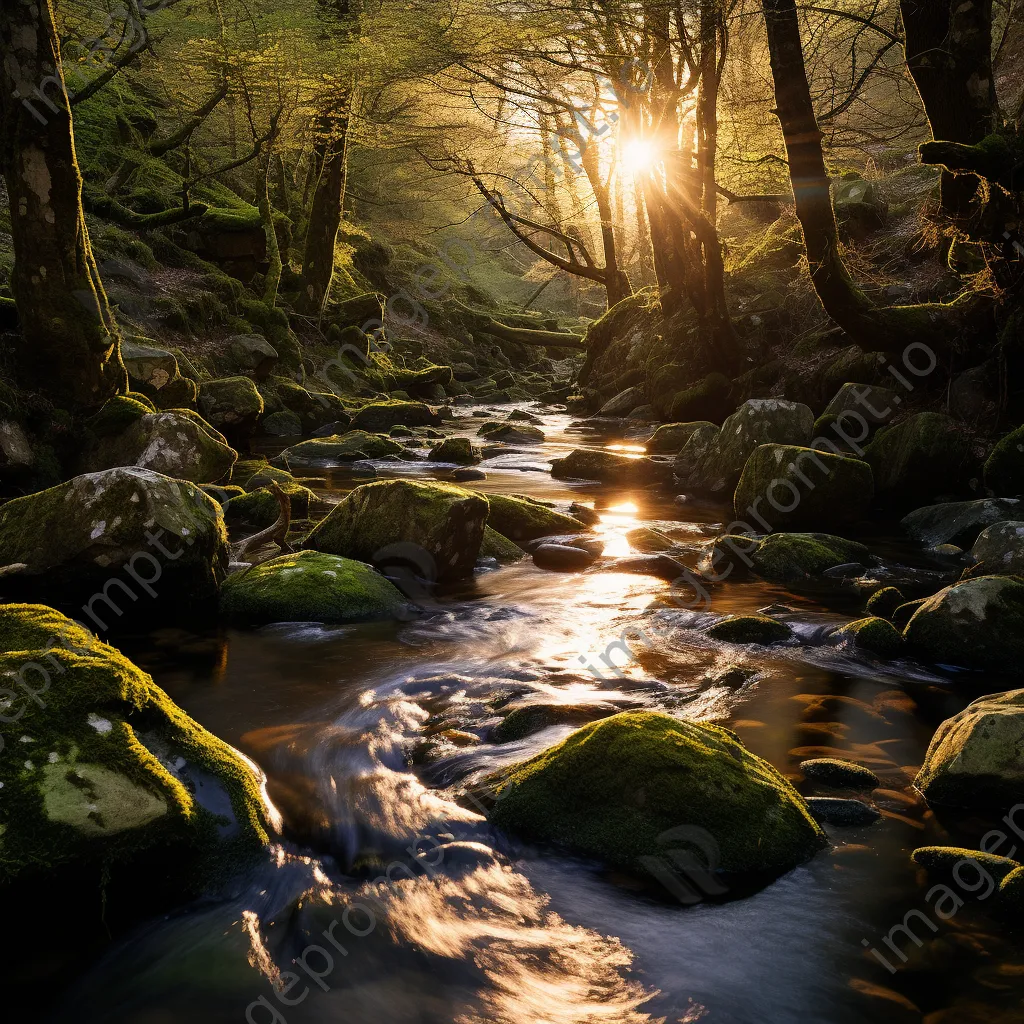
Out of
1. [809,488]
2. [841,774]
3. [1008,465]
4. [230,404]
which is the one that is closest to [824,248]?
[809,488]

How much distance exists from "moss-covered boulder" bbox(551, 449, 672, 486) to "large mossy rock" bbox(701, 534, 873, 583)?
15.2 feet

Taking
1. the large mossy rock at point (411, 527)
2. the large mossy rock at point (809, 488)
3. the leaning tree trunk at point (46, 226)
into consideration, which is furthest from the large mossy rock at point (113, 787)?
the large mossy rock at point (809, 488)

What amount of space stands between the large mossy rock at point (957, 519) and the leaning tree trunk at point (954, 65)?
10.8 feet

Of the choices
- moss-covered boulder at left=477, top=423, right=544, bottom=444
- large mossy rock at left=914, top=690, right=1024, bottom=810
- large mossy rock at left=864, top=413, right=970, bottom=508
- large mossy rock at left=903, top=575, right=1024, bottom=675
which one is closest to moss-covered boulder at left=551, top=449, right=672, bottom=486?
large mossy rock at left=864, top=413, right=970, bottom=508

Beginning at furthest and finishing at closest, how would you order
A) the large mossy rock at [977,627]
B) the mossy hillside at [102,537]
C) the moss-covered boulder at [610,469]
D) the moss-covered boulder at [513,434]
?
the moss-covered boulder at [513,434] → the moss-covered boulder at [610,469] → the mossy hillside at [102,537] → the large mossy rock at [977,627]

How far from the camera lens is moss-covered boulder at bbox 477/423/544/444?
1728cm

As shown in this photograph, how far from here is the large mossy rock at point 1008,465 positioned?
8.56 m

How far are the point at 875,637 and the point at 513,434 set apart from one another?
40.7 ft

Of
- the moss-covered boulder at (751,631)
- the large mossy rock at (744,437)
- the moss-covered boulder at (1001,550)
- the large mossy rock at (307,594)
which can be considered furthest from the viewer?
the large mossy rock at (744,437)

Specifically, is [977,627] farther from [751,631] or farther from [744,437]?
[744,437]

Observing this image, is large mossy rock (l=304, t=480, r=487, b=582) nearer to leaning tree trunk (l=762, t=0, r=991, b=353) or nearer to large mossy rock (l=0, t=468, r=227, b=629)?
large mossy rock (l=0, t=468, r=227, b=629)

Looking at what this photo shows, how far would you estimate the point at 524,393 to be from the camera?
30875mm

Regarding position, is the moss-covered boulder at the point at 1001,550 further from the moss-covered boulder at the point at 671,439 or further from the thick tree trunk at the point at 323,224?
the thick tree trunk at the point at 323,224

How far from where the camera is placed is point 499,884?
10.7 feet
